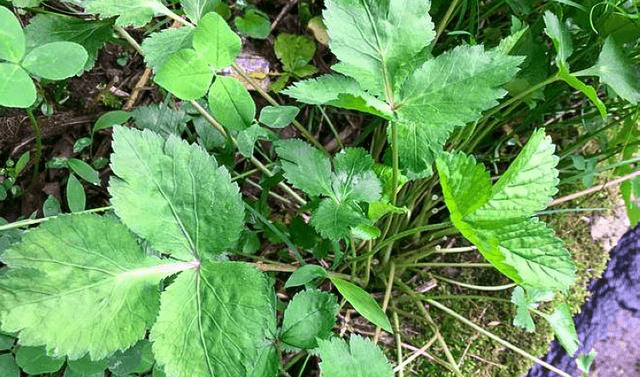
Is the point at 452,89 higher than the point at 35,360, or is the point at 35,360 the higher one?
the point at 452,89

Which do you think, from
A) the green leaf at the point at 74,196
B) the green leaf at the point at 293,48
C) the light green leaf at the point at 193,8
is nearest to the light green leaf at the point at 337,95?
the light green leaf at the point at 193,8

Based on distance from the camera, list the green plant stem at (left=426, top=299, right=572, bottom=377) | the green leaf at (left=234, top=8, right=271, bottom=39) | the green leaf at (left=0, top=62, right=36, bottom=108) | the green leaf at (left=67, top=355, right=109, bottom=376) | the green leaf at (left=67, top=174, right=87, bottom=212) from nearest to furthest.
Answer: the green leaf at (left=0, top=62, right=36, bottom=108), the green leaf at (left=67, top=355, right=109, bottom=376), the green leaf at (left=67, top=174, right=87, bottom=212), the green plant stem at (left=426, top=299, right=572, bottom=377), the green leaf at (left=234, top=8, right=271, bottom=39)

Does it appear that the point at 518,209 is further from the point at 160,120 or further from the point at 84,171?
the point at 84,171

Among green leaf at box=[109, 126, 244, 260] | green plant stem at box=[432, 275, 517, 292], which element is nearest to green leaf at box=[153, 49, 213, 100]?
green leaf at box=[109, 126, 244, 260]

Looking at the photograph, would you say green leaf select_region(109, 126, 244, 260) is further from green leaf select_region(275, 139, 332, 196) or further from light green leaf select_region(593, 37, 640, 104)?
light green leaf select_region(593, 37, 640, 104)

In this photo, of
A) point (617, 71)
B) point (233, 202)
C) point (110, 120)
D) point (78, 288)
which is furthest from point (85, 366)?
point (617, 71)

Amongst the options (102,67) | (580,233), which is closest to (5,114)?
(102,67)
